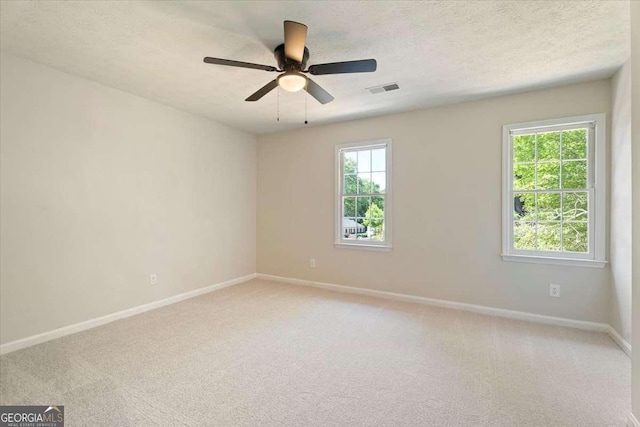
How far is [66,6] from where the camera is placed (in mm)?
1960

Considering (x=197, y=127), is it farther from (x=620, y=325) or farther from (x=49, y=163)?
(x=620, y=325)

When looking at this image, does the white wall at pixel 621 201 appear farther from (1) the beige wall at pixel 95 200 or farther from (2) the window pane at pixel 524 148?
(1) the beige wall at pixel 95 200

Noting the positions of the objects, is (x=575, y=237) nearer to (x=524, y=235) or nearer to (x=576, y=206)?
(x=576, y=206)

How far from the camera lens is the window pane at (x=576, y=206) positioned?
10.2ft

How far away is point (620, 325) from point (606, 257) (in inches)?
25.5

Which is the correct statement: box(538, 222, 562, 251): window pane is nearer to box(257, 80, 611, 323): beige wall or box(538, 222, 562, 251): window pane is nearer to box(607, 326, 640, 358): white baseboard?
box(257, 80, 611, 323): beige wall

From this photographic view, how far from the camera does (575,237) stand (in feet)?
10.3

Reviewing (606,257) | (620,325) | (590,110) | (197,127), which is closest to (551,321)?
(620,325)

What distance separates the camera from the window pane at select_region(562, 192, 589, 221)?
10.2 ft

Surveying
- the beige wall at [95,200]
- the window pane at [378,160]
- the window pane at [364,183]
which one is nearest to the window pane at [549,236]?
the window pane at [378,160]

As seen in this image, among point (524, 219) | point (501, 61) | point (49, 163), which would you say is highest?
point (501, 61)

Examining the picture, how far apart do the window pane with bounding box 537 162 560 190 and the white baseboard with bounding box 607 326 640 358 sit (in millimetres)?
1499

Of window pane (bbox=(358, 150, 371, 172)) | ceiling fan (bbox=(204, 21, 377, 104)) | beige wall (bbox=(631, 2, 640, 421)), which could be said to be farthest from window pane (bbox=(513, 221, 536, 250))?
ceiling fan (bbox=(204, 21, 377, 104))

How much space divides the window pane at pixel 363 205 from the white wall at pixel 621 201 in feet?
8.54
